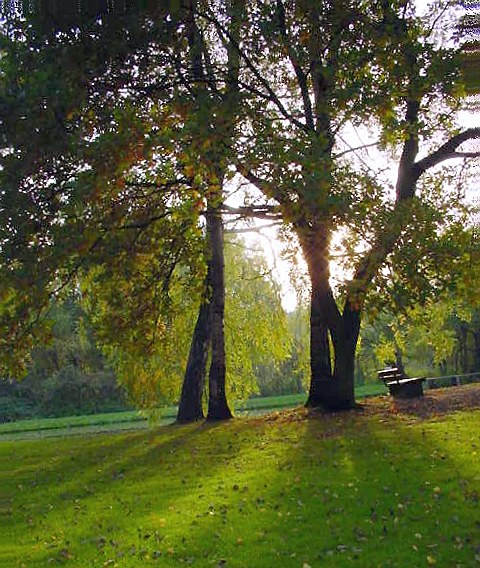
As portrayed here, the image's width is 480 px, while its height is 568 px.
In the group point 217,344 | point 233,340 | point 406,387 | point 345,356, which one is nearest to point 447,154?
point 345,356

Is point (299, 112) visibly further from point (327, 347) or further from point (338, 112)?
point (327, 347)

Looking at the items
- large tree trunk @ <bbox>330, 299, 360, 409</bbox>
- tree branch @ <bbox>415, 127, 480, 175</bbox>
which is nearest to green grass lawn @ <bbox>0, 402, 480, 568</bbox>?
large tree trunk @ <bbox>330, 299, 360, 409</bbox>

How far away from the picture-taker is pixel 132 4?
8.79 meters

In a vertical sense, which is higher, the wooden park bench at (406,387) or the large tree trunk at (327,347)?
the large tree trunk at (327,347)

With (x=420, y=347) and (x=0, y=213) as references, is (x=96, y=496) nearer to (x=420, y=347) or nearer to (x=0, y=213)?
(x=0, y=213)

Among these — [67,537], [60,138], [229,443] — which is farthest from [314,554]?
[229,443]

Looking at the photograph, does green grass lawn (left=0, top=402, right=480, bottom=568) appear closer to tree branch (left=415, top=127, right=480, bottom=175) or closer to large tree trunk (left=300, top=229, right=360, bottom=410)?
large tree trunk (left=300, top=229, right=360, bottom=410)

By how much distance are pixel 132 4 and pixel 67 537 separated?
6344 mm

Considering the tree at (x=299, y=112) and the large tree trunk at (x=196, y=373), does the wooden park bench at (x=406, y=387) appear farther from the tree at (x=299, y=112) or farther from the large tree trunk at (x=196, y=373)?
the tree at (x=299, y=112)

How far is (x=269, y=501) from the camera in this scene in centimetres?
800

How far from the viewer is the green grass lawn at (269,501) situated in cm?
630

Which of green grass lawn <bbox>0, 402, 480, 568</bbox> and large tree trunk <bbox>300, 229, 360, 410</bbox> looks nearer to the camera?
green grass lawn <bbox>0, 402, 480, 568</bbox>

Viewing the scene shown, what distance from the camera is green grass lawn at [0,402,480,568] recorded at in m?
6.30

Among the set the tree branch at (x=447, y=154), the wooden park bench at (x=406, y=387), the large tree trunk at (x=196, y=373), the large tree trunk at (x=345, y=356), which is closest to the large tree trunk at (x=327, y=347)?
the large tree trunk at (x=345, y=356)
